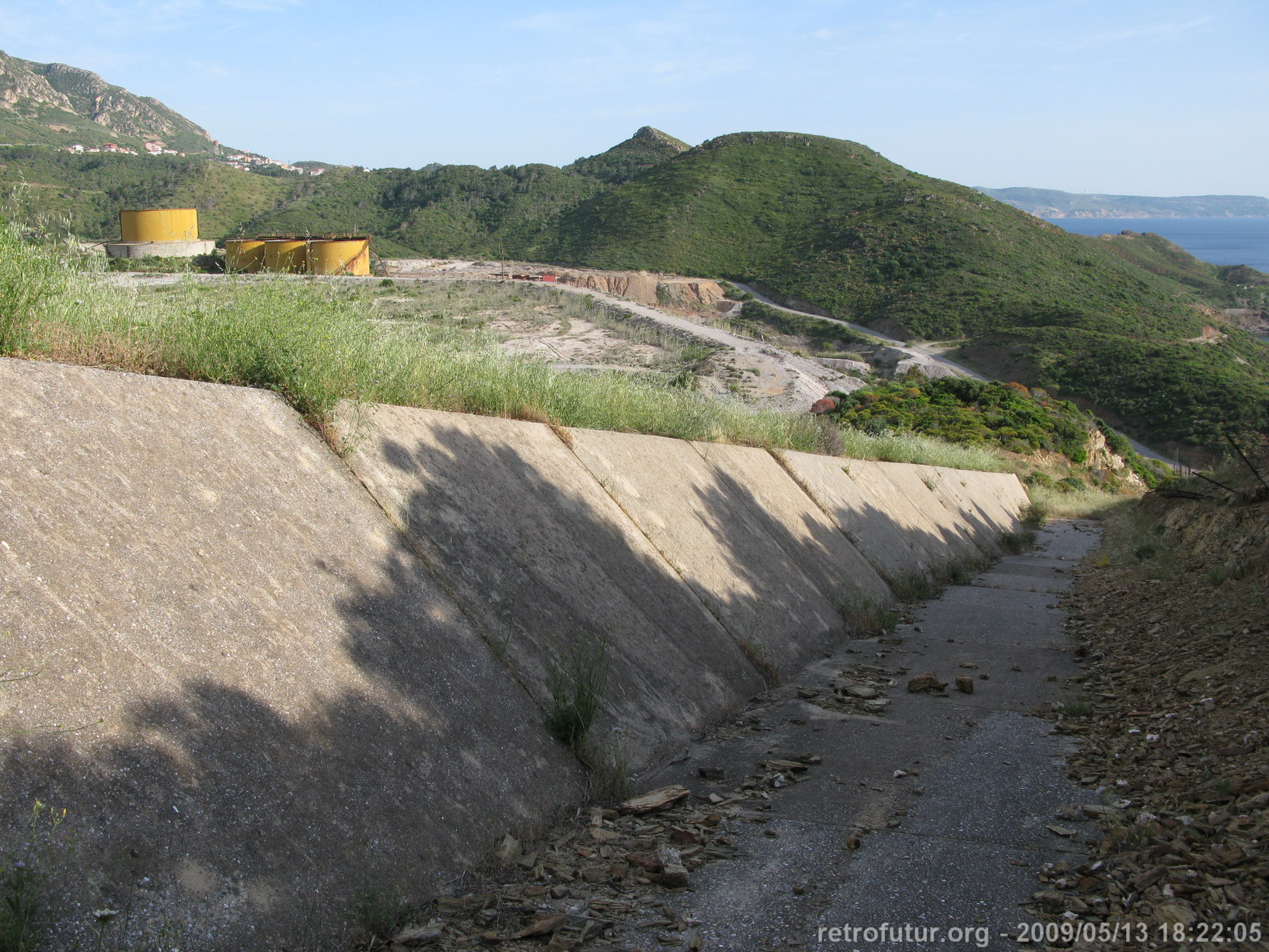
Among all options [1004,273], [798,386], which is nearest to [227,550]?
[798,386]

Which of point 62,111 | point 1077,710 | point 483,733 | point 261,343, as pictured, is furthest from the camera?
point 62,111

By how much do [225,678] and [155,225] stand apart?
51872 mm

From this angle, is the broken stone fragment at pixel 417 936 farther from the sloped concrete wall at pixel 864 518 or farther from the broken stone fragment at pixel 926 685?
the sloped concrete wall at pixel 864 518

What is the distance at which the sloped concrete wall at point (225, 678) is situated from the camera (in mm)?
2445

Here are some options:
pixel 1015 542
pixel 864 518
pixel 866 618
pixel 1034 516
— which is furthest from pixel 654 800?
pixel 1034 516

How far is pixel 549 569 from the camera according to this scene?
4.73 meters

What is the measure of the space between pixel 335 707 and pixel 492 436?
8.28 ft

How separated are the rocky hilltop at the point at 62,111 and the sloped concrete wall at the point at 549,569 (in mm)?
114342

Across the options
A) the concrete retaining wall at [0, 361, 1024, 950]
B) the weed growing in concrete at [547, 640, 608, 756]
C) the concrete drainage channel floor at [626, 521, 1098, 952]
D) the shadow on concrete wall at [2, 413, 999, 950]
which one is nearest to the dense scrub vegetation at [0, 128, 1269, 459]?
the concrete drainage channel floor at [626, 521, 1098, 952]

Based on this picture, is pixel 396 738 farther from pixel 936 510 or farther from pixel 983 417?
pixel 983 417

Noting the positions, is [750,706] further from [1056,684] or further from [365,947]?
[365,947]

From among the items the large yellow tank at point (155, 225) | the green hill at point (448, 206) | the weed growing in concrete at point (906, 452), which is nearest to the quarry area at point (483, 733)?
the weed growing in concrete at point (906, 452)

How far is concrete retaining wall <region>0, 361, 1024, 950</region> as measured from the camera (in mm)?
2488

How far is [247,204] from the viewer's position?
84750mm
